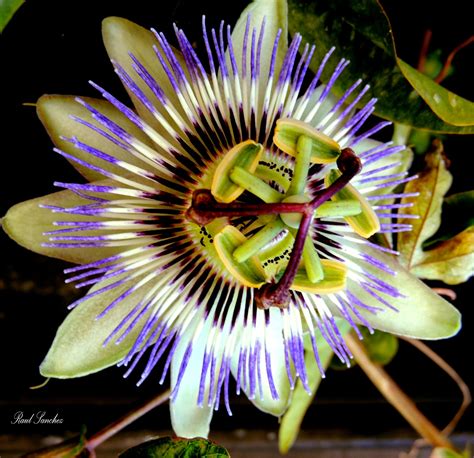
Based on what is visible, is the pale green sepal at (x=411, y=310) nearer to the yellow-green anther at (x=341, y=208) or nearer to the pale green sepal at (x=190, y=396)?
the yellow-green anther at (x=341, y=208)

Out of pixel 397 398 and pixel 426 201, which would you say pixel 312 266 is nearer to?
pixel 426 201

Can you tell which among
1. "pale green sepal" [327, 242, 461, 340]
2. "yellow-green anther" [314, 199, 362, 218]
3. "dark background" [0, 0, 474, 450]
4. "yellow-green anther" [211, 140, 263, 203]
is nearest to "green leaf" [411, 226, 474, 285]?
"pale green sepal" [327, 242, 461, 340]

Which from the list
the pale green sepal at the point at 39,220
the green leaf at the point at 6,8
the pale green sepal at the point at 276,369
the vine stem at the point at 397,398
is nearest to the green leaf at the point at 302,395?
the vine stem at the point at 397,398

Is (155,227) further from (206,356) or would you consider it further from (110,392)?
(110,392)

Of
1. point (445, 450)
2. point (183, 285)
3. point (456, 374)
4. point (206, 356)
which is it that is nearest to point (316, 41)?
point (183, 285)

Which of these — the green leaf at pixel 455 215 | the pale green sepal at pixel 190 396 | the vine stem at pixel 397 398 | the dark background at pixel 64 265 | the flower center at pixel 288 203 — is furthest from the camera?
the vine stem at pixel 397 398

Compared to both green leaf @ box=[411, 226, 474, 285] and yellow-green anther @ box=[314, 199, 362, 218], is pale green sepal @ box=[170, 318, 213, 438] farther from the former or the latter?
green leaf @ box=[411, 226, 474, 285]

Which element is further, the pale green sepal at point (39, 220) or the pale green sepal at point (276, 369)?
the pale green sepal at point (276, 369)

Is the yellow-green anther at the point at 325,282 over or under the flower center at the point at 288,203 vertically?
under
